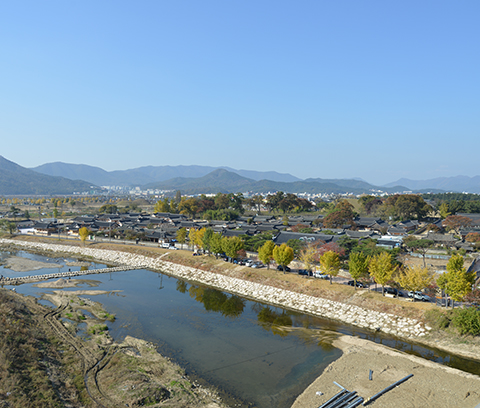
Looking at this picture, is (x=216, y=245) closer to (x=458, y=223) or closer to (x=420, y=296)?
(x=420, y=296)

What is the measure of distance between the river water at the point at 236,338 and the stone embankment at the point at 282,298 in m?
0.85

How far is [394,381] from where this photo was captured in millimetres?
13633

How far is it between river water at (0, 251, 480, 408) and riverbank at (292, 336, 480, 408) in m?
0.80

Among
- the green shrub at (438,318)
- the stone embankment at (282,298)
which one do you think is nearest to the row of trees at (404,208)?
the stone embankment at (282,298)

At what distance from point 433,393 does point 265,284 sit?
1621cm

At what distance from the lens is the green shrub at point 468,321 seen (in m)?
16.8

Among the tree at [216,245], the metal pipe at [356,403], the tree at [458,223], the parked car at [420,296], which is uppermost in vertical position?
the tree at [458,223]

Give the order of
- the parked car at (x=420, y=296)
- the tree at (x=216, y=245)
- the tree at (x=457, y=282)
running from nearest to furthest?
the tree at (x=457, y=282)
the parked car at (x=420, y=296)
the tree at (x=216, y=245)

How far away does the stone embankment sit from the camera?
19.6 m

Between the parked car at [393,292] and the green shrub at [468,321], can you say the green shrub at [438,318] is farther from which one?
the parked car at [393,292]

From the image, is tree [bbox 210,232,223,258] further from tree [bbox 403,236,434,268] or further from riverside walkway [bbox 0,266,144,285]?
tree [bbox 403,236,434,268]

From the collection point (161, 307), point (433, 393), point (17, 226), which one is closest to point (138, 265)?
point (161, 307)

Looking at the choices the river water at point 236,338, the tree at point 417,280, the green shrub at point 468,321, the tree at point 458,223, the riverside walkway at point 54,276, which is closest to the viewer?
the river water at point 236,338

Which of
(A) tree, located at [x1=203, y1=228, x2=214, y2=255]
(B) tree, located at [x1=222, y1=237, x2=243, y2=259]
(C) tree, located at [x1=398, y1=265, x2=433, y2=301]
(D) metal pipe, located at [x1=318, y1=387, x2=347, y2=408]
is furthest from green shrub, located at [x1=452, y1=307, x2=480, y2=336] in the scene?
(A) tree, located at [x1=203, y1=228, x2=214, y2=255]
